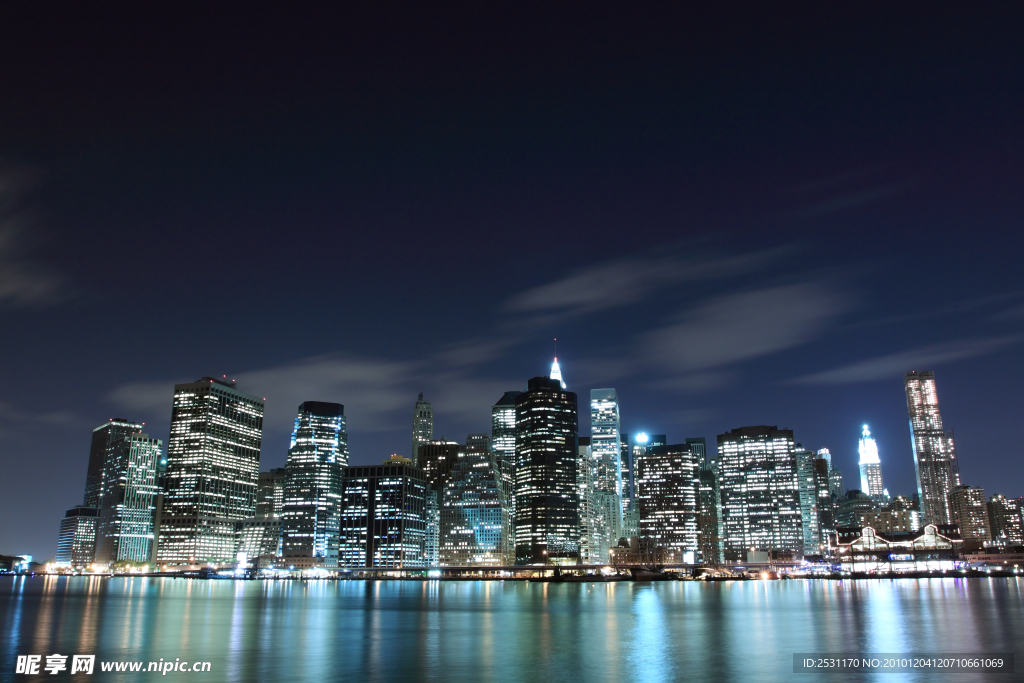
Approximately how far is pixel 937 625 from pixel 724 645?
86.2 ft

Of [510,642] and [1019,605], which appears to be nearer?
[510,642]

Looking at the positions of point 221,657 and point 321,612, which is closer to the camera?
point 221,657

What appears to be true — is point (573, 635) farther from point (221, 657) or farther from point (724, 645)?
point (221, 657)

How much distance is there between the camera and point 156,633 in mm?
63781

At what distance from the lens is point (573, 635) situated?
210 ft

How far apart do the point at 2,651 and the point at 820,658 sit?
171 ft

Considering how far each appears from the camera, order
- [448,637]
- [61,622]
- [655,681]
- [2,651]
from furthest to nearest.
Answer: [61,622] → [448,637] → [2,651] → [655,681]

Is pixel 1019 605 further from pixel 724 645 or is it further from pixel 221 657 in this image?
pixel 221 657

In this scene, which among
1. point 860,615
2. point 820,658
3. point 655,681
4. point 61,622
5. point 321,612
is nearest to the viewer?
point 655,681

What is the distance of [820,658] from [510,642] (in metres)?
22.2

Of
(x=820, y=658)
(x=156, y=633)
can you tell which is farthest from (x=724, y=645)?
(x=156, y=633)

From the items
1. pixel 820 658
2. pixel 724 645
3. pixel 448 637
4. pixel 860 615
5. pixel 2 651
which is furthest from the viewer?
pixel 860 615

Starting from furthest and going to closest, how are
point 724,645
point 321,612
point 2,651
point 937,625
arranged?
point 321,612
point 937,625
point 724,645
point 2,651

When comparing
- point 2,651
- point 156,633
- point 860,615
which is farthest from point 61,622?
point 860,615
